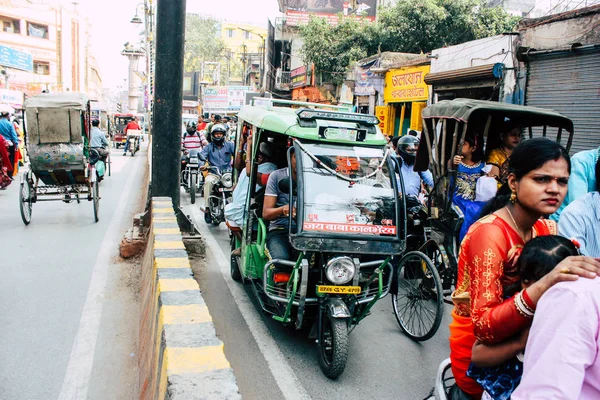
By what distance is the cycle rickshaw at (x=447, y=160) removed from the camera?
5.05 meters

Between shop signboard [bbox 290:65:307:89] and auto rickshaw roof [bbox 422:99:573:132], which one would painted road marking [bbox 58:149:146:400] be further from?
shop signboard [bbox 290:65:307:89]

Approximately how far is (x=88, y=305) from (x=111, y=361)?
4.81 ft

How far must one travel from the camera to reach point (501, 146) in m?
5.57

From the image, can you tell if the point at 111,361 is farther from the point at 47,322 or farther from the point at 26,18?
the point at 26,18

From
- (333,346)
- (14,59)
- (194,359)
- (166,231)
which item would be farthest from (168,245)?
(14,59)

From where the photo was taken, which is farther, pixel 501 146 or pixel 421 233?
pixel 421 233

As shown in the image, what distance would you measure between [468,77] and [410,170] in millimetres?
7648

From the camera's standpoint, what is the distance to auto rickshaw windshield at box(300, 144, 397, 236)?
438cm

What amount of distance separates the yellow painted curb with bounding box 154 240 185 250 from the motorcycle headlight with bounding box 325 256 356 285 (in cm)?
162

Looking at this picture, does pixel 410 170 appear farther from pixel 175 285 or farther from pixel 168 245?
pixel 175 285

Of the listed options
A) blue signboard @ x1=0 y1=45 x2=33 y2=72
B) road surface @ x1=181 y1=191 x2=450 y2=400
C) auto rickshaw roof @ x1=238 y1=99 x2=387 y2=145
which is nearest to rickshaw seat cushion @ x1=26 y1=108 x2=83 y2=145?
road surface @ x1=181 y1=191 x2=450 y2=400

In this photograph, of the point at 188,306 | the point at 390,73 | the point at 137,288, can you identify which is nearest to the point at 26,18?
the point at 390,73

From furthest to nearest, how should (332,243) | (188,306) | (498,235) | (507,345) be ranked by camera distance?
(332,243)
(188,306)
(498,235)
(507,345)

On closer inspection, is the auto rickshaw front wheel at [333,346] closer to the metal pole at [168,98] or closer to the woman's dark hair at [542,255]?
the woman's dark hair at [542,255]
